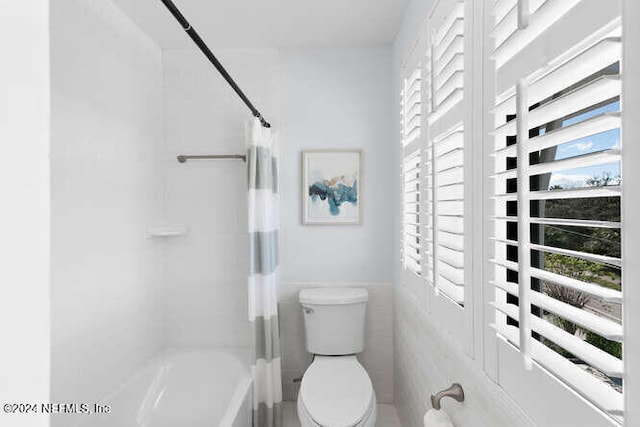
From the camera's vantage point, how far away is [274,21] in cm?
234

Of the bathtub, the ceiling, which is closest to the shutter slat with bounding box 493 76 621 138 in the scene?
the ceiling

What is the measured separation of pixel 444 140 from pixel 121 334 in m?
1.96

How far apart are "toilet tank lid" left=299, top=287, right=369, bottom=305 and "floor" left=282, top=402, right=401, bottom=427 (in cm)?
76

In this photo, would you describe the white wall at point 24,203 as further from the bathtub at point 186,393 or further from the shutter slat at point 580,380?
the bathtub at point 186,393

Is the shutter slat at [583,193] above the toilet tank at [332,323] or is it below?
above

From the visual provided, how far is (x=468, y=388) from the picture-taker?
4.06 ft

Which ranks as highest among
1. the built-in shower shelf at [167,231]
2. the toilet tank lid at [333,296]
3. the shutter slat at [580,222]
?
the shutter slat at [580,222]

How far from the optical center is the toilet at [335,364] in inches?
72.1

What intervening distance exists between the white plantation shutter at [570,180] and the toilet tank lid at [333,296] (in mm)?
1549

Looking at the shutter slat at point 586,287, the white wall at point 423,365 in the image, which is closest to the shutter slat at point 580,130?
the shutter slat at point 586,287

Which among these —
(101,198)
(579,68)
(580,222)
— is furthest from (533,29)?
(101,198)

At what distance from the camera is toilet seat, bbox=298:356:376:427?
179 cm

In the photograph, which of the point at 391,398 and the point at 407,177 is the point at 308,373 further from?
the point at 407,177

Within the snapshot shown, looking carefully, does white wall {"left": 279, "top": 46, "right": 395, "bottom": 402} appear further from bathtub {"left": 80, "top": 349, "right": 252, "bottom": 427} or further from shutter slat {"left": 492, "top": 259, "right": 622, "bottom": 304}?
shutter slat {"left": 492, "top": 259, "right": 622, "bottom": 304}
